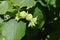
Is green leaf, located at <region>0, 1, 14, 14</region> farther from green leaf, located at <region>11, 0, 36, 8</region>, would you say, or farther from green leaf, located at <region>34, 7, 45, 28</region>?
green leaf, located at <region>34, 7, 45, 28</region>

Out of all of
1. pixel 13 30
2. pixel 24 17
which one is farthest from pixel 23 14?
pixel 13 30

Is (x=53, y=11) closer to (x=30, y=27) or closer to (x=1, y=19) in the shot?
(x=30, y=27)

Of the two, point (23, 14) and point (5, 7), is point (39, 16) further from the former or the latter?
point (5, 7)

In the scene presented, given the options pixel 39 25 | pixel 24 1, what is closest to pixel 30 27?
pixel 39 25

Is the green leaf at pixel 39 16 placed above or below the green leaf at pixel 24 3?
below

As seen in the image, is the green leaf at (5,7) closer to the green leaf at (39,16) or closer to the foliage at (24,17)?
the foliage at (24,17)

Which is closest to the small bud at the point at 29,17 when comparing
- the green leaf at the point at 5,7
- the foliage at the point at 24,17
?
the foliage at the point at 24,17

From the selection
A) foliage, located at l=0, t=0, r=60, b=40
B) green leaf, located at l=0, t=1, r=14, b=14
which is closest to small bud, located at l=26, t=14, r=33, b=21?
foliage, located at l=0, t=0, r=60, b=40
